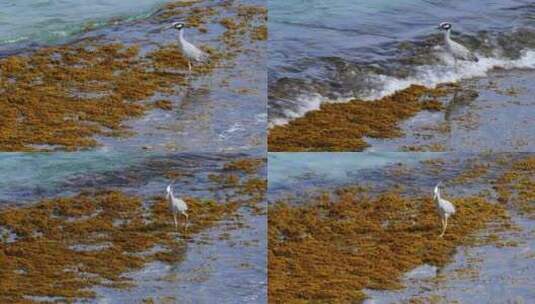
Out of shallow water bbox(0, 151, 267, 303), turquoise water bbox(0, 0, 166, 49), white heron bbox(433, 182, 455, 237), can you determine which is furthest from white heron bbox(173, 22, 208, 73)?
white heron bbox(433, 182, 455, 237)

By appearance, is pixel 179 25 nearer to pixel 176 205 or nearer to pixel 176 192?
pixel 176 192

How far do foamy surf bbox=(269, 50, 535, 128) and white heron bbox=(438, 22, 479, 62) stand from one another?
0.96 feet

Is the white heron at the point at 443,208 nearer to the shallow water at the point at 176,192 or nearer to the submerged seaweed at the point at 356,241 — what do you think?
the submerged seaweed at the point at 356,241

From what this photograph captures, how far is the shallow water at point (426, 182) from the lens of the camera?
19141 millimetres

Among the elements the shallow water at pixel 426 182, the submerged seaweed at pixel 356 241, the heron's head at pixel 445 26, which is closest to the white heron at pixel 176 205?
the submerged seaweed at pixel 356 241

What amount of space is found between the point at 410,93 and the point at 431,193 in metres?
3.77

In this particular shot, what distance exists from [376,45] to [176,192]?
25.5 ft

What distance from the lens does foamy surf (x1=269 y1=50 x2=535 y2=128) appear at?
2467cm

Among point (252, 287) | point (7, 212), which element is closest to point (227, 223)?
point (252, 287)

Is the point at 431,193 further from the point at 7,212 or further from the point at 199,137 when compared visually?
the point at 7,212

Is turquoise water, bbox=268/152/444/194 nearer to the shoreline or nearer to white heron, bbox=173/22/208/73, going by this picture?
the shoreline

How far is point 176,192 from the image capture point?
869 inches

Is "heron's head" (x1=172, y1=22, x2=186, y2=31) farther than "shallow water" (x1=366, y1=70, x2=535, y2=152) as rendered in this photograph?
Yes

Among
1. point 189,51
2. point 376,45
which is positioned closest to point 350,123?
point 189,51
